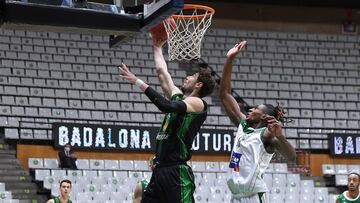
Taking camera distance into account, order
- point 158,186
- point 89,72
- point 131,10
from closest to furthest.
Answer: point 158,186, point 131,10, point 89,72

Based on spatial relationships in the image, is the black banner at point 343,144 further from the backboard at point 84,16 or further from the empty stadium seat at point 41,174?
the backboard at point 84,16


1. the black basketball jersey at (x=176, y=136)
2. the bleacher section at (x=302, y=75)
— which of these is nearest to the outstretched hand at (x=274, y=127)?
the black basketball jersey at (x=176, y=136)

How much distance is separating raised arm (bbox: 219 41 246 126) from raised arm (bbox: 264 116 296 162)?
0.58 metres

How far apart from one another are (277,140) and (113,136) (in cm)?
1170

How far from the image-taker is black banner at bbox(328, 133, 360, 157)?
1992 cm

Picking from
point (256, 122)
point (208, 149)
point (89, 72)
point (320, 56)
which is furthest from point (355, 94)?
point (256, 122)

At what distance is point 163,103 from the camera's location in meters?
6.27

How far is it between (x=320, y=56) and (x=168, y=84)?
16908 millimetres

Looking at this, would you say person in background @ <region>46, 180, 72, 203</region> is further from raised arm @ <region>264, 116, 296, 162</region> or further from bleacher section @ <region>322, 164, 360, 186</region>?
bleacher section @ <region>322, 164, 360, 186</region>

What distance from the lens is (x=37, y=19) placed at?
6.74m

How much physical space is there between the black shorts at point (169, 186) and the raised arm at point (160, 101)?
0.52m

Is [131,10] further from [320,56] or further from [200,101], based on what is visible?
[320,56]

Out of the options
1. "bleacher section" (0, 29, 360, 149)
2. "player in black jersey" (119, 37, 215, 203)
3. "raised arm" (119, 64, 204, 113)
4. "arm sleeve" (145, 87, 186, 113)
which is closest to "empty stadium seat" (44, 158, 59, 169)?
"bleacher section" (0, 29, 360, 149)

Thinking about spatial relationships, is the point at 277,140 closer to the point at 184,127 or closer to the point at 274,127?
the point at 274,127
